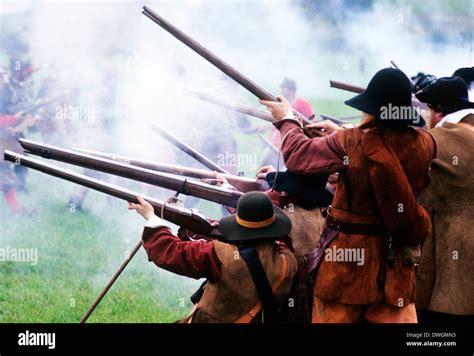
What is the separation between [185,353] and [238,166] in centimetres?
305

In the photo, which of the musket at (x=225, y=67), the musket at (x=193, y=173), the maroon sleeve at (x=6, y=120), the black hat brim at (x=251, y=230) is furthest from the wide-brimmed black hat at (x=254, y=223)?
the maroon sleeve at (x=6, y=120)

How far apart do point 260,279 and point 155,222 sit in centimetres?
63

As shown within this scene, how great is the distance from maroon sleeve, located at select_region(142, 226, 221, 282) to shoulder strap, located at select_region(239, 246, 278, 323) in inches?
6.0

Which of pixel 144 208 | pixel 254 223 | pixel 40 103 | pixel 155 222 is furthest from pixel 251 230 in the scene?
pixel 40 103

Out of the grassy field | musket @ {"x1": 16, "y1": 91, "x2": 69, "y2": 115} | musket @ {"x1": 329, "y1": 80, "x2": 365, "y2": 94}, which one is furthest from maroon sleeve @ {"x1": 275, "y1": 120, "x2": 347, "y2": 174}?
musket @ {"x1": 16, "y1": 91, "x2": 69, "y2": 115}

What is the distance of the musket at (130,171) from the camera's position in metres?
5.07

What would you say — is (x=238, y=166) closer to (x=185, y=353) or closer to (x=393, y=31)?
(x=393, y=31)

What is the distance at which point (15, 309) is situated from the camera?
5980mm

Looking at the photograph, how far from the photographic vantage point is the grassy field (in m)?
6.13

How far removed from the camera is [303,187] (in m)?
4.95

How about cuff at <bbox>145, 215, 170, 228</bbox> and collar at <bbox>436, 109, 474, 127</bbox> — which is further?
collar at <bbox>436, 109, 474, 127</bbox>

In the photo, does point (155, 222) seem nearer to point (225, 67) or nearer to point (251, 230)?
point (251, 230)

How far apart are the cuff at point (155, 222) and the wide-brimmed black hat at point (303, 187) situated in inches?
28.1

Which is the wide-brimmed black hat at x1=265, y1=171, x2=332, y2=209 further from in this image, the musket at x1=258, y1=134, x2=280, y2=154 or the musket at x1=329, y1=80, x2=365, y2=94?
the musket at x1=258, y1=134, x2=280, y2=154
